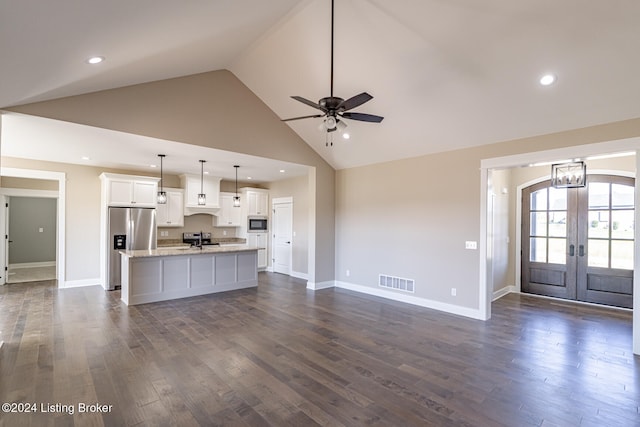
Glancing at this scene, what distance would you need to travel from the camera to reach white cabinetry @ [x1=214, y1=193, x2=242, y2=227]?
8.66 meters

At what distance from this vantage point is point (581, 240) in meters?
5.89

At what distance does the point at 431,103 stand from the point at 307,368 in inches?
150

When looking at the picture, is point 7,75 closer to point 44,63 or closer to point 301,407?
point 44,63

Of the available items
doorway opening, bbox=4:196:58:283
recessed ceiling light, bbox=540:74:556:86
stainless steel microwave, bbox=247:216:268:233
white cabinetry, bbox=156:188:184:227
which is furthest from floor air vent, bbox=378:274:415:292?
doorway opening, bbox=4:196:58:283

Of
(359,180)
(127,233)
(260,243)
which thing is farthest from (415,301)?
(127,233)

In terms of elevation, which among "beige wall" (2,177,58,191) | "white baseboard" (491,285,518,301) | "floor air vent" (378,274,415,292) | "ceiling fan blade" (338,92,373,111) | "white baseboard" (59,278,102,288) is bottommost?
"white baseboard" (491,285,518,301)

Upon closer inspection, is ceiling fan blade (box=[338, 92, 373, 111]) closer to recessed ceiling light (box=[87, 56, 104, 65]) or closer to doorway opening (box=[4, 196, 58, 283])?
recessed ceiling light (box=[87, 56, 104, 65])

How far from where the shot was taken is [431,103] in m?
4.38

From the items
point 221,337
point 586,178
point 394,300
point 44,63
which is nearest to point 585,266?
point 586,178

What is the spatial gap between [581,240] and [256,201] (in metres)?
7.65

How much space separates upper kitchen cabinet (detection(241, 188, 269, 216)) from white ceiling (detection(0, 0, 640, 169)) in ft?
13.6

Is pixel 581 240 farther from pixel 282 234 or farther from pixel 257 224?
pixel 257 224

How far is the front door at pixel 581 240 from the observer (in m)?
5.48

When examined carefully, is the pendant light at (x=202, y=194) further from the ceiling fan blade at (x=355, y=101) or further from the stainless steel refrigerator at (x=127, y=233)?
the ceiling fan blade at (x=355, y=101)
